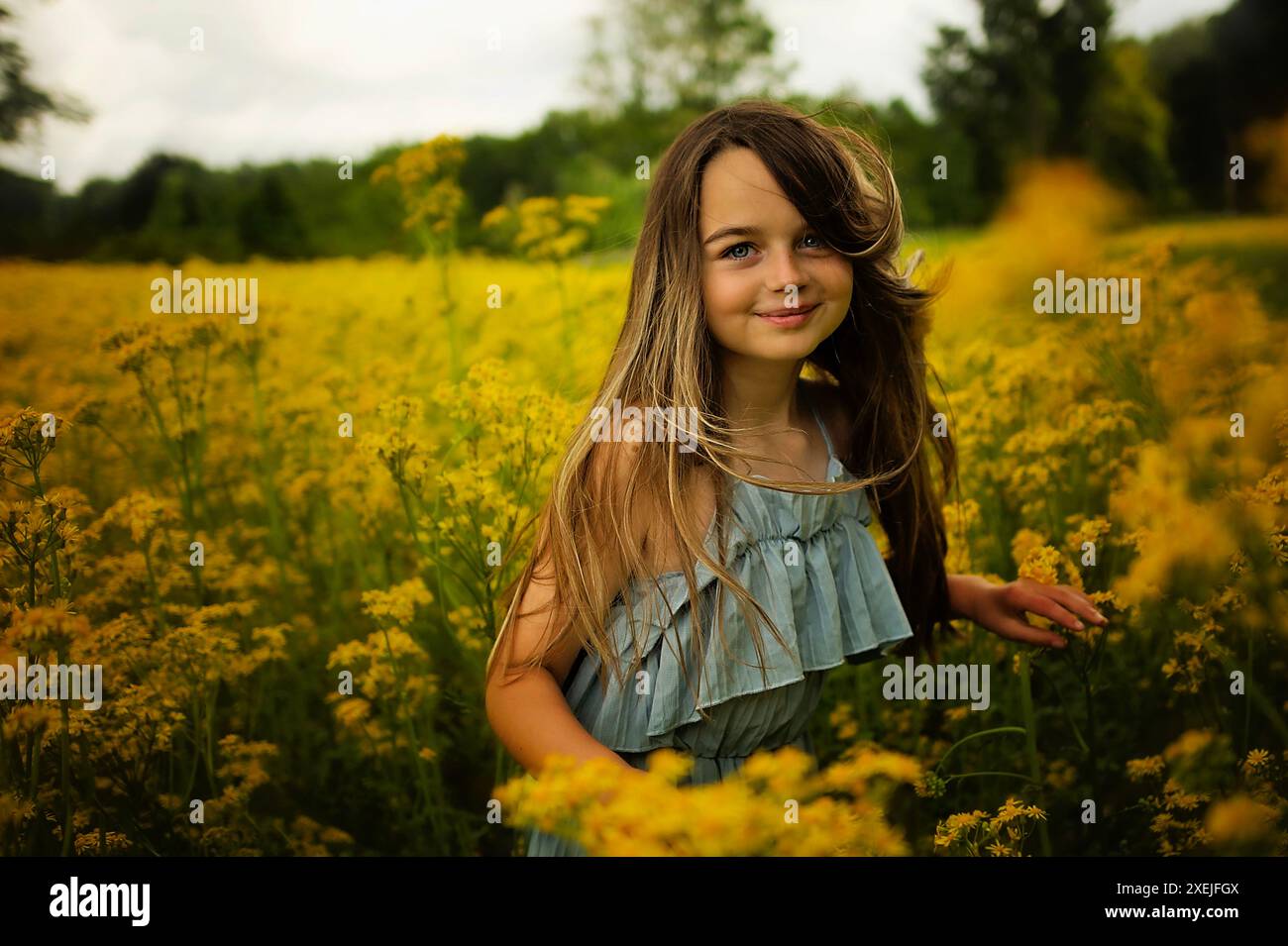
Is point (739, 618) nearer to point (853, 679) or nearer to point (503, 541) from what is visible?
point (503, 541)

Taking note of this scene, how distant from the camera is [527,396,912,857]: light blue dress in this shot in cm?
163

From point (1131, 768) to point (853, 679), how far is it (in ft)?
2.16

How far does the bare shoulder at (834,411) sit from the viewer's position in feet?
6.48

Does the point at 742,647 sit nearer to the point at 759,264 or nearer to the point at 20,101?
the point at 759,264

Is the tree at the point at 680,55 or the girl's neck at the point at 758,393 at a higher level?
the tree at the point at 680,55

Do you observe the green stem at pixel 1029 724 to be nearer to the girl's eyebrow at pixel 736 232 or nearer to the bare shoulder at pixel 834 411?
the bare shoulder at pixel 834 411

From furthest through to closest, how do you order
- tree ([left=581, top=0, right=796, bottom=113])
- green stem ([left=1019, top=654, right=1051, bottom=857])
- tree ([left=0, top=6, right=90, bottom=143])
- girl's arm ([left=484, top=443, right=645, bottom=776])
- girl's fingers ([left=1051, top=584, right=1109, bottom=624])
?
1. tree ([left=581, top=0, right=796, bottom=113])
2. tree ([left=0, top=6, right=90, bottom=143])
3. green stem ([left=1019, top=654, right=1051, bottom=857])
4. girl's fingers ([left=1051, top=584, right=1109, bottom=624])
5. girl's arm ([left=484, top=443, right=645, bottom=776])

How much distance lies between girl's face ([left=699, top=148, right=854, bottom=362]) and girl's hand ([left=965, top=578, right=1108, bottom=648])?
2.15ft

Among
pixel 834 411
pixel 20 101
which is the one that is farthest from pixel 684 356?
pixel 20 101

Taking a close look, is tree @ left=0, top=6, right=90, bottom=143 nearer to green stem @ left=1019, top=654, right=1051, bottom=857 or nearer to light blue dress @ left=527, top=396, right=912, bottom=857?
light blue dress @ left=527, top=396, right=912, bottom=857

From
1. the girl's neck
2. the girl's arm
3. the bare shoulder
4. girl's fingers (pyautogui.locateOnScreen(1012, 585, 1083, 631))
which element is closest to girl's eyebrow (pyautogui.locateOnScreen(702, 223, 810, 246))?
the girl's neck

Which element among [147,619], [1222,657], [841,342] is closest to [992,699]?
[1222,657]

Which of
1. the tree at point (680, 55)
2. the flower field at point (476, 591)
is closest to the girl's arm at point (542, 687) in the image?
the flower field at point (476, 591)

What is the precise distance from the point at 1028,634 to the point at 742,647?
0.60 meters
